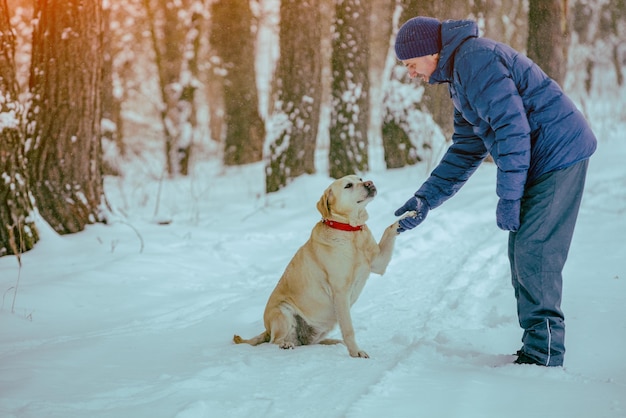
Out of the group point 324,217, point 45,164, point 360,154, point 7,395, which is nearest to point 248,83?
point 360,154

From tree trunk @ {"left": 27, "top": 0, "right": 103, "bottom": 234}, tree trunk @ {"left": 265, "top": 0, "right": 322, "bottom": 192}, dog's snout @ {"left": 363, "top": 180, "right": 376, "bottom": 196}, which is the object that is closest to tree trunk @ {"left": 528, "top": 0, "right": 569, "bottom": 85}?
tree trunk @ {"left": 265, "top": 0, "right": 322, "bottom": 192}

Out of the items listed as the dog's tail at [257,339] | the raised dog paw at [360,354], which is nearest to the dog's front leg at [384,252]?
the raised dog paw at [360,354]

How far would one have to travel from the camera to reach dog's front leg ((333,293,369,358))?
412 cm

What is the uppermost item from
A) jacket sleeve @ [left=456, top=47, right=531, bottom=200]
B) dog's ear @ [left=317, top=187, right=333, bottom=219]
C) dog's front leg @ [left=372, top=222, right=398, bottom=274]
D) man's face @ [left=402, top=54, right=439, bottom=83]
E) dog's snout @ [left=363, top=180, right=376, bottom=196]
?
man's face @ [left=402, top=54, right=439, bottom=83]

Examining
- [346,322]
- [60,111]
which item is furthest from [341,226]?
[60,111]

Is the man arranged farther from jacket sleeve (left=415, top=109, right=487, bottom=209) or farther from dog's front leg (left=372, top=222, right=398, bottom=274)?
dog's front leg (left=372, top=222, right=398, bottom=274)

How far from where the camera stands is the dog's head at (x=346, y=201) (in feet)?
14.4

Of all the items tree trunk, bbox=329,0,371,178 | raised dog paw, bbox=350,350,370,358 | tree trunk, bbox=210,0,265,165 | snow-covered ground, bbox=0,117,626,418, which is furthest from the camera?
tree trunk, bbox=210,0,265,165

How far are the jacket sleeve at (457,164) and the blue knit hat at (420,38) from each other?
1.94ft

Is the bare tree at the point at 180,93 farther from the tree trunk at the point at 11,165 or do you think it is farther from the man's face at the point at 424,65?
the man's face at the point at 424,65

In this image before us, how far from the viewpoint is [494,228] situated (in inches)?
293

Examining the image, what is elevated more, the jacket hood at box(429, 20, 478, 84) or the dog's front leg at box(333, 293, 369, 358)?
the jacket hood at box(429, 20, 478, 84)

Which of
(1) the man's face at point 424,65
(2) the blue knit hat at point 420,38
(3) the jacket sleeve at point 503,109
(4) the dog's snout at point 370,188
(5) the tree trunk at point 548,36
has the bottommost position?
(4) the dog's snout at point 370,188

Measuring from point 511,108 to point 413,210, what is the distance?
115 centimetres
